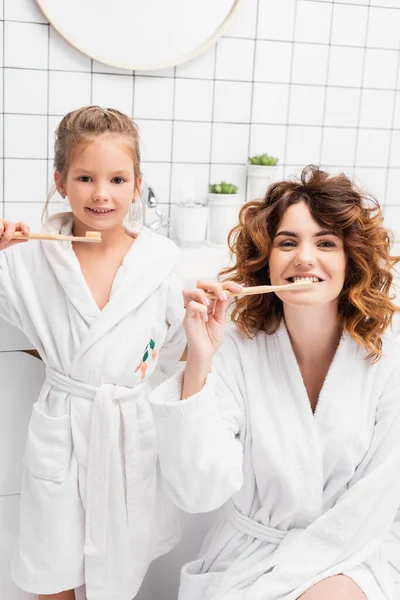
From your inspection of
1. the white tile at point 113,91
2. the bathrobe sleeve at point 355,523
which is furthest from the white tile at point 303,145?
the bathrobe sleeve at point 355,523

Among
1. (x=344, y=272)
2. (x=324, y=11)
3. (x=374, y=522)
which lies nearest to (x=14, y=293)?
(x=344, y=272)

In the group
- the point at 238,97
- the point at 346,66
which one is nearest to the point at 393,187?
the point at 346,66

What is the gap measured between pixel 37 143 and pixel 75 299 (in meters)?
0.93

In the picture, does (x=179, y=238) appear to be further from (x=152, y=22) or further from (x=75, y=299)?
(x=75, y=299)

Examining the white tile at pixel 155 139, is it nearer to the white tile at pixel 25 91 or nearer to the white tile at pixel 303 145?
the white tile at pixel 25 91

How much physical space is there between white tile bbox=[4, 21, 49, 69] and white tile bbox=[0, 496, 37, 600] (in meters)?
1.19

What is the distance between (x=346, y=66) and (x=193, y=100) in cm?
53

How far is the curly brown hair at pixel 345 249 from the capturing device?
1.30 m

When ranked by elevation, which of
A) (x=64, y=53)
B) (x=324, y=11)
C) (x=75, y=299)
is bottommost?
(x=75, y=299)

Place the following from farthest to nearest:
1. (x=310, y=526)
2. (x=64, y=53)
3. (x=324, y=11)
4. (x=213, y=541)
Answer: (x=324, y=11) < (x=64, y=53) < (x=213, y=541) < (x=310, y=526)

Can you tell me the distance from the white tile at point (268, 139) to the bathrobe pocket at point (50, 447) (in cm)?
A: 125

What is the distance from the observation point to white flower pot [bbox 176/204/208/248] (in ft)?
6.89

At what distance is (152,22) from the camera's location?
2.06 meters

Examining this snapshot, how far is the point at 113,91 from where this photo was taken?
2.09m
